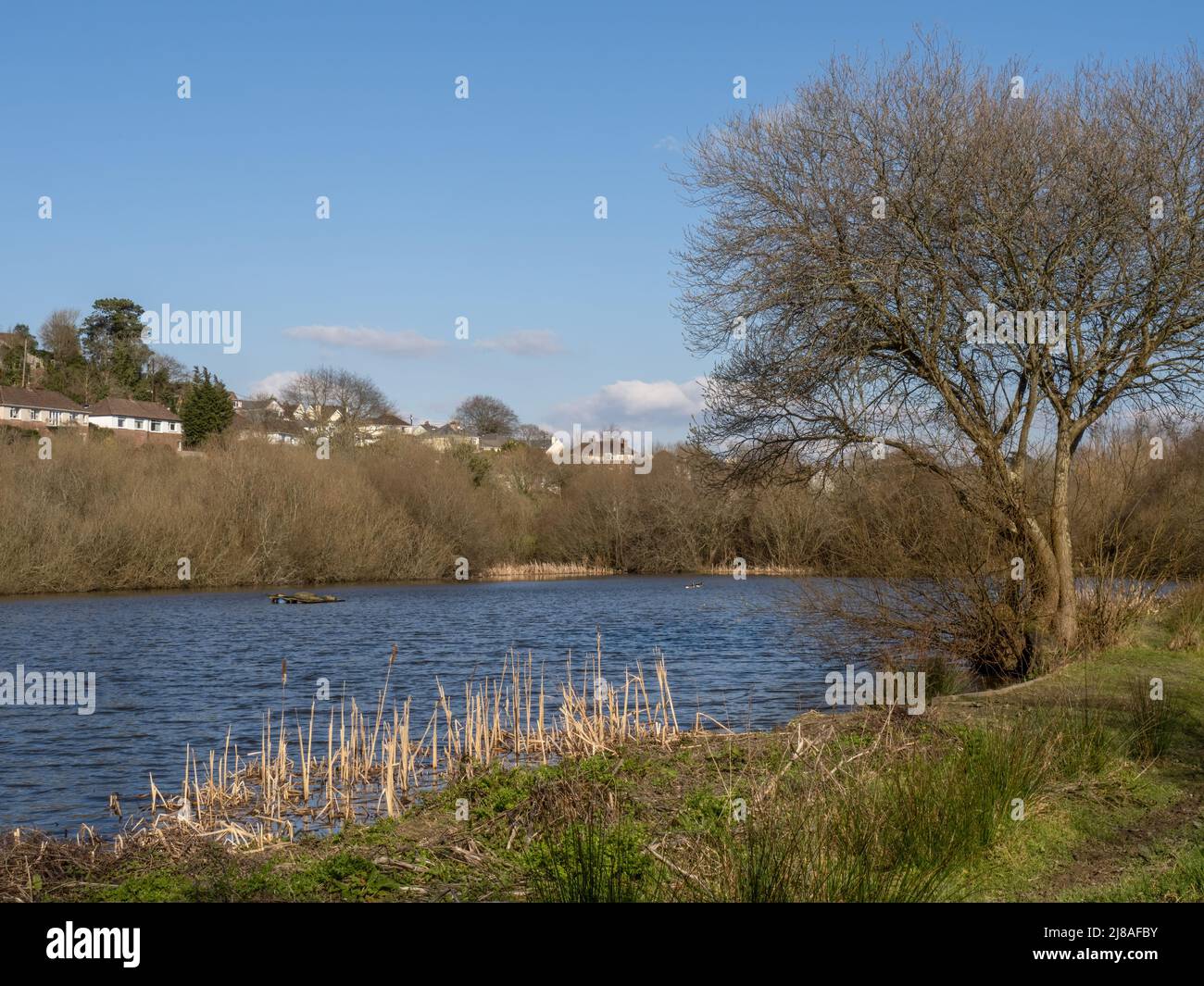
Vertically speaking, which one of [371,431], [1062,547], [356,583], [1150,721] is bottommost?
[356,583]

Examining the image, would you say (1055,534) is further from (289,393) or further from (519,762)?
(289,393)

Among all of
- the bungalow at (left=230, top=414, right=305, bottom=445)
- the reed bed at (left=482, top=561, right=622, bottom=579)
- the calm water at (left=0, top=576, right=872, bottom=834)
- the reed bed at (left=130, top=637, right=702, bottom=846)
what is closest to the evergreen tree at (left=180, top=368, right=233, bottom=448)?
the bungalow at (left=230, top=414, right=305, bottom=445)

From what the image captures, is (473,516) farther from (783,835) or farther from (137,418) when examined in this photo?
(783,835)

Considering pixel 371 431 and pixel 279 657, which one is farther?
pixel 371 431

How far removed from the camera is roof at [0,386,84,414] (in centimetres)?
8962

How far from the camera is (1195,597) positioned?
19172 mm

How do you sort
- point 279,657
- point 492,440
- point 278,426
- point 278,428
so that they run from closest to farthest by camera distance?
point 279,657, point 278,428, point 278,426, point 492,440

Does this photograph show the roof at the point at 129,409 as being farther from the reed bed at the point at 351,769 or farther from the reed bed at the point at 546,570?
the reed bed at the point at 351,769

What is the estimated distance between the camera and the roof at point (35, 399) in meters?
89.6

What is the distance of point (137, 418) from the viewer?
95.8m

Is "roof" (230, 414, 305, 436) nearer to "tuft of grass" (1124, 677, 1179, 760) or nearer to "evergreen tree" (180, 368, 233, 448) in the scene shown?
"evergreen tree" (180, 368, 233, 448)

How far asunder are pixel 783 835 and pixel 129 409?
98.2 metres

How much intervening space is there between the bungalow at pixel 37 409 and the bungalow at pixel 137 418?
150 centimetres

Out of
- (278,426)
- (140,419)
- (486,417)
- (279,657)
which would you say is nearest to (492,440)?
(486,417)
